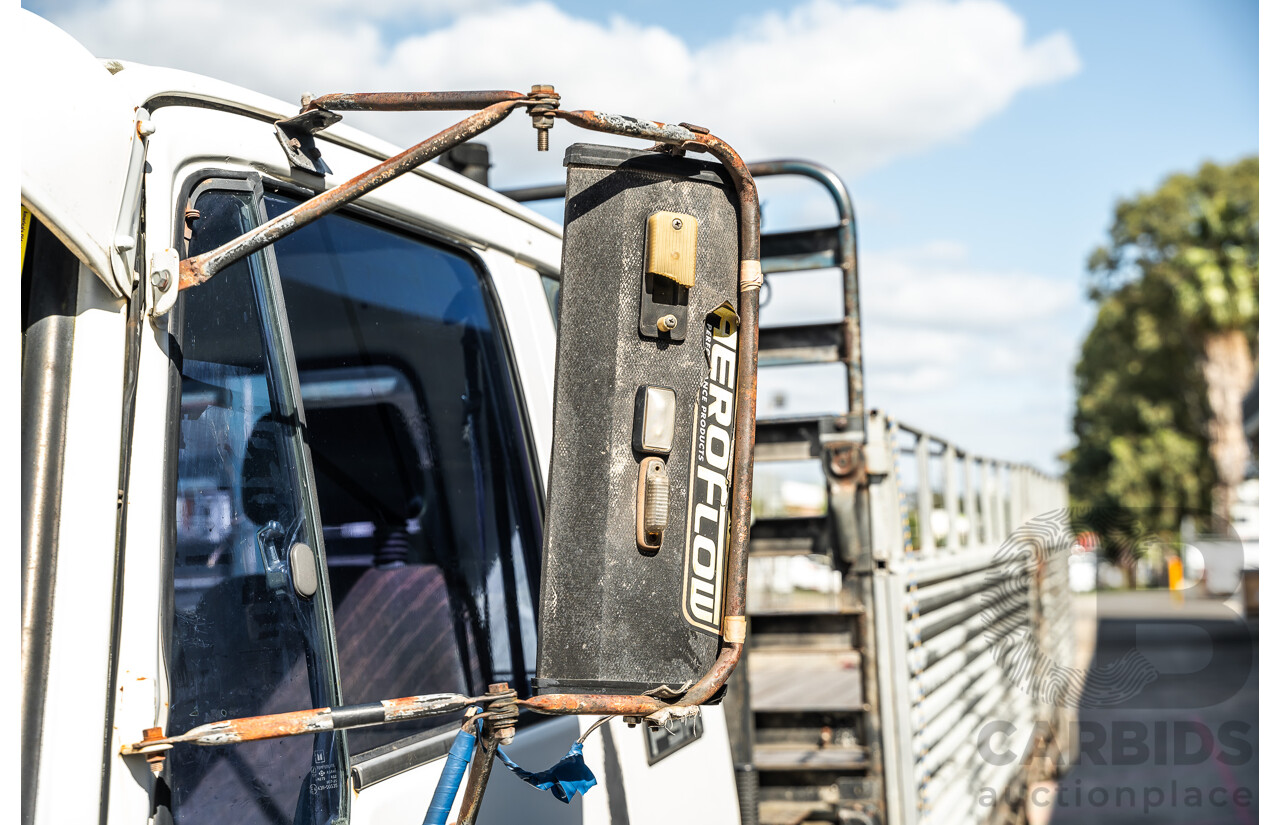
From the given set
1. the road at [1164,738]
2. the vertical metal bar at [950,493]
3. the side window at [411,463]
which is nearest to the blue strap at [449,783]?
the side window at [411,463]

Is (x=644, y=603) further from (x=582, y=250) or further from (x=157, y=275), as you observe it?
(x=157, y=275)

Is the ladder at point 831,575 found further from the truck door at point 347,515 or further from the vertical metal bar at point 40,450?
the vertical metal bar at point 40,450

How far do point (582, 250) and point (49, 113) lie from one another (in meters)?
0.72

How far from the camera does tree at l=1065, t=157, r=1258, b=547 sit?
3194 cm

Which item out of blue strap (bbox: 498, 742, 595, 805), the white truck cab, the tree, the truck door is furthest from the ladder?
the tree

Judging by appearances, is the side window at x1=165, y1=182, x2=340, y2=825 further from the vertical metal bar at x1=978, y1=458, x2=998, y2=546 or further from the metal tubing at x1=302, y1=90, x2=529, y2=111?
the vertical metal bar at x1=978, y1=458, x2=998, y2=546

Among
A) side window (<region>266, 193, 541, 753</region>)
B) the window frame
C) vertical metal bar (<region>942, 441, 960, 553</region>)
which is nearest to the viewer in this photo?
the window frame

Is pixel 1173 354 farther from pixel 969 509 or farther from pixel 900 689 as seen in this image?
pixel 900 689

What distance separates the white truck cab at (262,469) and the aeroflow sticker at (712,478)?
0.48m

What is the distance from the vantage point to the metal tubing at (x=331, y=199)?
1.36m

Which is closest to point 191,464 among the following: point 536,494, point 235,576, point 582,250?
point 235,576

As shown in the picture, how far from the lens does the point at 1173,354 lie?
39031 millimetres

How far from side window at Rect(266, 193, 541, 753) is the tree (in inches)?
1299

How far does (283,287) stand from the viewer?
173 cm
